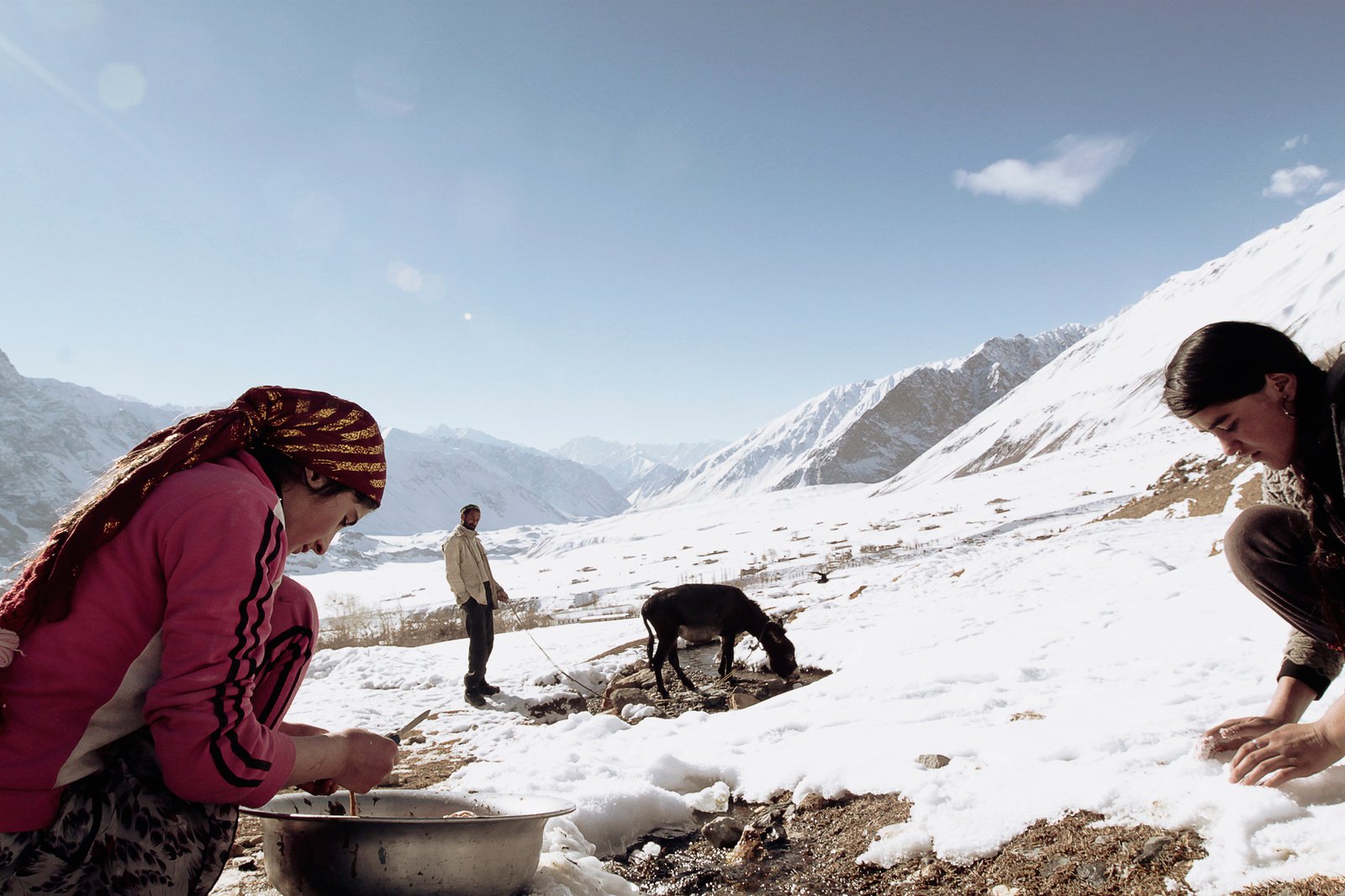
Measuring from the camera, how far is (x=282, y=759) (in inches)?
75.3

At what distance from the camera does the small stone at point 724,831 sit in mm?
3957

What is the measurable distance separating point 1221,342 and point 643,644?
37.7 feet

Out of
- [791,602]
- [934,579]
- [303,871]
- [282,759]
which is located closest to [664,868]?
[303,871]

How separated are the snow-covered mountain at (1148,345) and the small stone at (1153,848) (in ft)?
201

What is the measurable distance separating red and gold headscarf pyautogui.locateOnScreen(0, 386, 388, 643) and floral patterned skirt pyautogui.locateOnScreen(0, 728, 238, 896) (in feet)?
1.25

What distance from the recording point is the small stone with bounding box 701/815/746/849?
3957 millimetres

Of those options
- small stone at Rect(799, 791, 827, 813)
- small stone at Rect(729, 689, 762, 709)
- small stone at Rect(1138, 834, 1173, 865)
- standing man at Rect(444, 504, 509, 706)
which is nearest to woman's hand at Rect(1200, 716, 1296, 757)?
small stone at Rect(1138, 834, 1173, 865)

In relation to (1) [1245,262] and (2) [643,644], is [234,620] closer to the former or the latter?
(2) [643,644]

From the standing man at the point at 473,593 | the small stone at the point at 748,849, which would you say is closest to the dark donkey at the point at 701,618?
the standing man at the point at 473,593

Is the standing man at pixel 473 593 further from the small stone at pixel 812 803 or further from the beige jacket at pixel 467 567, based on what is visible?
the small stone at pixel 812 803

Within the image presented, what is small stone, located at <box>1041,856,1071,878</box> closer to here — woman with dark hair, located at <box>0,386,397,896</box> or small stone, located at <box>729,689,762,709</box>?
woman with dark hair, located at <box>0,386,397,896</box>

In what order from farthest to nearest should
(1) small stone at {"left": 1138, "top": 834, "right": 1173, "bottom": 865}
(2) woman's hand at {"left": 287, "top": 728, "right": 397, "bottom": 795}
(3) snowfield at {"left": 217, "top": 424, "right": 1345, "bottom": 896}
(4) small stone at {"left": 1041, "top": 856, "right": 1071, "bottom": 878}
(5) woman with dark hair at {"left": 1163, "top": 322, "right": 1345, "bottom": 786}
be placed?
(3) snowfield at {"left": 217, "top": 424, "right": 1345, "bottom": 896}
(4) small stone at {"left": 1041, "top": 856, "right": 1071, "bottom": 878}
(1) small stone at {"left": 1138, "top": 834, "right": 1173, "bottom": 865}
(5) woman with dark hair at {"left": 1163, "top": 322, "right": 1345, "bottom": 786}
(2) woman's hand at {"left": 287, "top": 728, "right": 397, "bottom": 795}

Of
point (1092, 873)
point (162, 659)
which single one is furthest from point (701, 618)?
point (162, 659)

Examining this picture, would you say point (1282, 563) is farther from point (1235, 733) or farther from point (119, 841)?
point (119, 841)
